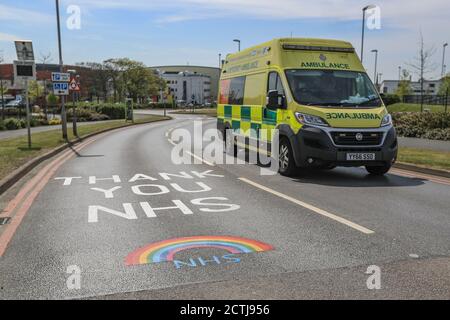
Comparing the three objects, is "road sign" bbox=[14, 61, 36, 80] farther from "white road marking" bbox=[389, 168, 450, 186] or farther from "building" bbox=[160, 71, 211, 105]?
"building" bbox=[160, 71, 211, 105]

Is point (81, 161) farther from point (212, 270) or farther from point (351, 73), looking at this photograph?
point (212, 270)

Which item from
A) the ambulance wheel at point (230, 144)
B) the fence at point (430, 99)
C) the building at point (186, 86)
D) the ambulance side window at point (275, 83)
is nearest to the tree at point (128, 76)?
the fence at point (430, 99)

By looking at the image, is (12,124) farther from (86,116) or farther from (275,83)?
(275,83)

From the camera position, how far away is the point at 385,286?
161 inches

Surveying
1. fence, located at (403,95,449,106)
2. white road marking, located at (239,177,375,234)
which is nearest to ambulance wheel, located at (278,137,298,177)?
white road marking, located at (239,177,375,234)

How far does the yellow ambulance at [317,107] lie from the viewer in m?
9.62

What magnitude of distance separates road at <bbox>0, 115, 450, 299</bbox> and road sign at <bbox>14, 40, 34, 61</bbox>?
7.61 metres

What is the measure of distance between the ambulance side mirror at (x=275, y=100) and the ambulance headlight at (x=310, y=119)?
658mm

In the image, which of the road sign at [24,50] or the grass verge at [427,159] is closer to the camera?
the grass verge at [427,159]

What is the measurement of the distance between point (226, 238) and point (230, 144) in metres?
9.33

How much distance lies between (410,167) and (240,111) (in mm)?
4784

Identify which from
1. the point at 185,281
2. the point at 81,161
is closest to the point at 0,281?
the point at 185,281

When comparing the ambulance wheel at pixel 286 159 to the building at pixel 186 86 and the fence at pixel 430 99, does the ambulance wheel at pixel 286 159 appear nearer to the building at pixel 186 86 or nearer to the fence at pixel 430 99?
the fence at pixel 430 99

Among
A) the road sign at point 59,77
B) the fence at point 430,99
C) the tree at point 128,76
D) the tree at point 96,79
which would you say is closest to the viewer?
the road sign at point 59,77
